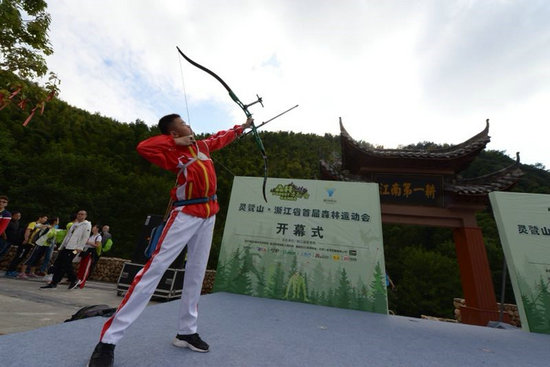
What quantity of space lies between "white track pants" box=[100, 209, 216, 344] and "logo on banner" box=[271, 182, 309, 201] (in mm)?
3013

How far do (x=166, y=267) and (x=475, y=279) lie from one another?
7.67m

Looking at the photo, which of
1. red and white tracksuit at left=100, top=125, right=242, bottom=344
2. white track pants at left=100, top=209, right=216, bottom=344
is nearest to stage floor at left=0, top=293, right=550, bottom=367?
white track pants at left=100, top=209, right=216, bottom=344

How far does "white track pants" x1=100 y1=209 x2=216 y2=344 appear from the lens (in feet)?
4.94

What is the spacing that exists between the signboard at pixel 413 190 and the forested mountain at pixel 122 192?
20.0ft

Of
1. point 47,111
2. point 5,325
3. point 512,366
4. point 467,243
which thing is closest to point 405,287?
point 467,243

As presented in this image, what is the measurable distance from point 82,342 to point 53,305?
3.23 metres

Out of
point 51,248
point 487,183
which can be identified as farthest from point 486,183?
point 51,248

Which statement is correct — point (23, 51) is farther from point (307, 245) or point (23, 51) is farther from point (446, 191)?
point (446, 191)

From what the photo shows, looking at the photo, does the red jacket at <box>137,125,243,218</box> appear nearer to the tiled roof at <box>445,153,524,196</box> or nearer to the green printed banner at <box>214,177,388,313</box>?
the green printed banner at <box>214,177,388,313</box>

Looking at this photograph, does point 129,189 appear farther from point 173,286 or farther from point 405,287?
point 405,287

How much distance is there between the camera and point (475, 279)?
21.7 ft

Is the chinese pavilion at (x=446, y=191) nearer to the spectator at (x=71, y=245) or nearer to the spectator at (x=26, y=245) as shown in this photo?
the spectator at (x=71, y=245)

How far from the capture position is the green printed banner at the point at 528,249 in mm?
3754

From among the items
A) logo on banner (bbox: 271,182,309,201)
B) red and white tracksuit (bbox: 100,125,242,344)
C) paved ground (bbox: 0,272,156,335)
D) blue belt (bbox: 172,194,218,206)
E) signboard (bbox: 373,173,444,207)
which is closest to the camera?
red and white tracksuit (bbox: 100,125,242,344)
